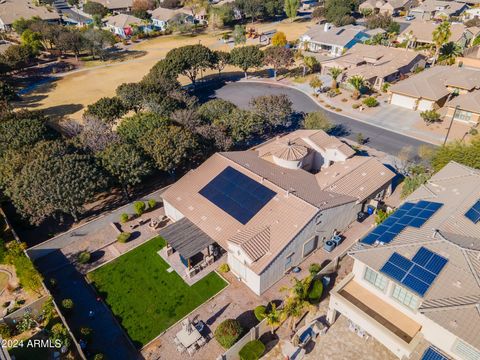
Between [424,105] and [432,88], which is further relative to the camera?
[432,88]

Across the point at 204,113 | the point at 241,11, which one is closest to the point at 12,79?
the point at 204,113

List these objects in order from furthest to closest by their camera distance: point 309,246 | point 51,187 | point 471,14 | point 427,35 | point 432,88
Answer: point 471,14
point 427,35
point 432,88
point 51,187
point 309,246

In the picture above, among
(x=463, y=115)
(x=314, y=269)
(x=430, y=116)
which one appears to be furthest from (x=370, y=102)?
(x=314, y=269)

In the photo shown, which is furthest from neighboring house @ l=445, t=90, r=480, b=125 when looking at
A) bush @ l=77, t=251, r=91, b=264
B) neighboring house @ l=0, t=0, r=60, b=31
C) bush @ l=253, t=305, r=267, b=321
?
neighboring house @ l=0, t=0, r=60, b=31

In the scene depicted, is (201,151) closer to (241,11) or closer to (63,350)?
(63,350)

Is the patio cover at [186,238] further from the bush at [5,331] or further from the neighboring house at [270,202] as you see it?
the bush at [5,331]

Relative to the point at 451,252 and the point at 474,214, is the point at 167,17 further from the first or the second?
the point at 451,252

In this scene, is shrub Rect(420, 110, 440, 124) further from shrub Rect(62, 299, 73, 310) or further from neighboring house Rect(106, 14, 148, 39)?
neighboring house Rect(106, 14, 148, 39)
